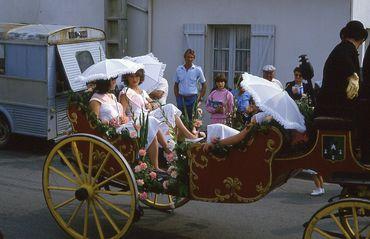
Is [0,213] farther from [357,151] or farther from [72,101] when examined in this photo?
[357,151]

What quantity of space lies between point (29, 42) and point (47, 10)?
5018 millimetres

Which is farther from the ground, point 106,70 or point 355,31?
point 355,31

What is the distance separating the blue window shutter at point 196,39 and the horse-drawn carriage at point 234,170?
22.4ft

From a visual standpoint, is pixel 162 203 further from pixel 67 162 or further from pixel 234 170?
pixel 234 170

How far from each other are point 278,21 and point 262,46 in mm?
598

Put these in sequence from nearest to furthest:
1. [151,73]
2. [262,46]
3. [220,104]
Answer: [151,73] → [220,104] → [262,46]

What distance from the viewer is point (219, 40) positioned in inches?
541

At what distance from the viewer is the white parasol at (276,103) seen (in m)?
5.47

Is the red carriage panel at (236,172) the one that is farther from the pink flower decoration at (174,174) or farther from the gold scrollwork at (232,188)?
the pink flower decoration at (174,174)

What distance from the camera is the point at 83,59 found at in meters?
11.9

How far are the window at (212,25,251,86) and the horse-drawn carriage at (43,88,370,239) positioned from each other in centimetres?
676

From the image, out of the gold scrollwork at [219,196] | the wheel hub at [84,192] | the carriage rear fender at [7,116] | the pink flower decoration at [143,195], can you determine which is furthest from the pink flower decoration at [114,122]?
the carriage rear fender at [7,116]

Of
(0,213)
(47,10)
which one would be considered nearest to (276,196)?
(0,213)

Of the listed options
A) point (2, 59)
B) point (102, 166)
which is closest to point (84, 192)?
point (102, 166)
